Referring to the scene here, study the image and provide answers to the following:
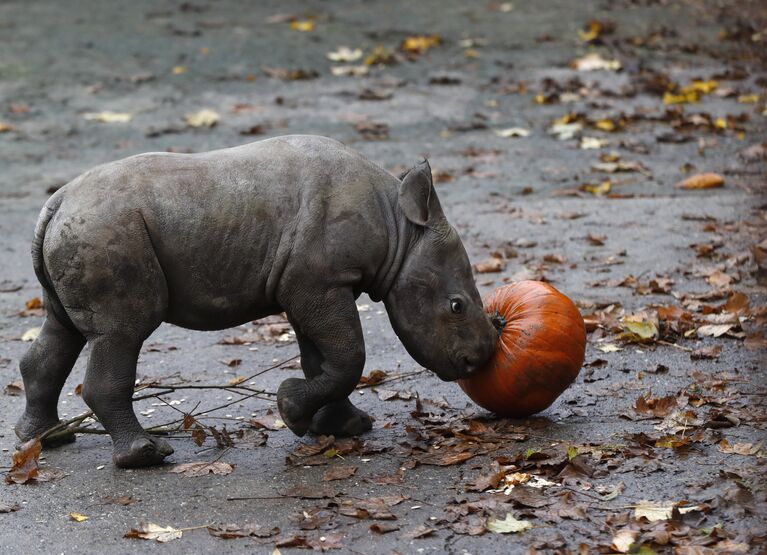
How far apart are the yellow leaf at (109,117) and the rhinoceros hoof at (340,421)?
814 cm

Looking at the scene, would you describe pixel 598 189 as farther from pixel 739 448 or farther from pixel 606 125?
pixel 739 448

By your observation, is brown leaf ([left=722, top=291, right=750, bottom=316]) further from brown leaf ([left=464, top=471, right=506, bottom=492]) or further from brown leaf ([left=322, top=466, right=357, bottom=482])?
brown leaf ([left=322, top=466, right=357, bottom=482])

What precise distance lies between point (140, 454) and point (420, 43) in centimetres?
1169

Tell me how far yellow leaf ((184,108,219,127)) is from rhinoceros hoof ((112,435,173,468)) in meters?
7.85

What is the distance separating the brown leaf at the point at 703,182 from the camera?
10.4 meters

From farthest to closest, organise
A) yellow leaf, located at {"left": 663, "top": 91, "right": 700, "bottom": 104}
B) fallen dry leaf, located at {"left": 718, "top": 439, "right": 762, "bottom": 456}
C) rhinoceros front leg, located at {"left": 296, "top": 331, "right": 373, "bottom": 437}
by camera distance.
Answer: yellow leaf, located at {"left": 663, "top": 91, "right": 700, "bottom": 104}, rhinoceros front leg, located at {"left": 296, "top": 331, "right": 373, "bottom": 437}, fallen dry leaf, located at {"left": 718, "top": 439, "right": 762, "bottom": 456}

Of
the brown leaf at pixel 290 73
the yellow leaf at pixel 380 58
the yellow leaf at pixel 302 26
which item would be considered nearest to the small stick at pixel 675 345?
the brown leaf at pixel 290 73

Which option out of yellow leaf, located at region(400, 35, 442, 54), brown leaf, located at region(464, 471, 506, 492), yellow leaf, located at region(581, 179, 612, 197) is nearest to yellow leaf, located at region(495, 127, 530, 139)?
yellow leaf, located at region(581, 179, 612, 197)

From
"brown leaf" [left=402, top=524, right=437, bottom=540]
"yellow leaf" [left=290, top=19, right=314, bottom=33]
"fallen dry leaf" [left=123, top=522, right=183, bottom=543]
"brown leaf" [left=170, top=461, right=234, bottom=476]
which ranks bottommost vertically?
"brown leaf" [left=170, top=461, right=234, bottom=476]

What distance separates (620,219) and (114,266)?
5.57 meters

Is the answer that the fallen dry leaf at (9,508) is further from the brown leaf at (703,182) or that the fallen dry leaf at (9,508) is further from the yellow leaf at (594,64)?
the yellow leaf at (594,64)

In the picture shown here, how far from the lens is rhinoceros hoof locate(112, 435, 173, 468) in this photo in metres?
5.21

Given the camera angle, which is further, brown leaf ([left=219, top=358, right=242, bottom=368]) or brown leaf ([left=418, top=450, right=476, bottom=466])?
brown leaf ([left=219, top=358, right=242, bottom=368])

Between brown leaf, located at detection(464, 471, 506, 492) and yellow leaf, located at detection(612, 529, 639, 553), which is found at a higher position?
yellow leaf, located at detection(612, 529, 639, 553)
